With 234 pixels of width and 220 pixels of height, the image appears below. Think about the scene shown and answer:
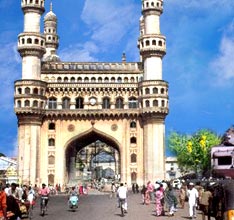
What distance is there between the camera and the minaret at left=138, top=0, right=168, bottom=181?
60562 mm

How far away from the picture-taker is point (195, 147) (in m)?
68.8

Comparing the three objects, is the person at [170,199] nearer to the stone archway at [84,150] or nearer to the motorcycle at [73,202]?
the motorcycle at [73,202]

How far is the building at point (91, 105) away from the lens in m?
61.1

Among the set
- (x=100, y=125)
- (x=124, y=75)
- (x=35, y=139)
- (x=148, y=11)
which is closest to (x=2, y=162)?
(x=35, y=139)

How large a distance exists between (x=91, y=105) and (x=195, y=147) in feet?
49.1

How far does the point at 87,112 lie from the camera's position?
63.9m

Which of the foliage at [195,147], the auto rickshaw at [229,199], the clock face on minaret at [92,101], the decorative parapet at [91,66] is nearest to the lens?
the auto rickshaw at [229,199]

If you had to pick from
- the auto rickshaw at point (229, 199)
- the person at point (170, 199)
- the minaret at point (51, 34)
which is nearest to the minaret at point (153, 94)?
the minaret at point (51, 34)

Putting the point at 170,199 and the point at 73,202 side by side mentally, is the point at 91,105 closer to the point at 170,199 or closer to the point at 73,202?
the point at 73,202

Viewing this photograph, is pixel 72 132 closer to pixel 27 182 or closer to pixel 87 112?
pixel 87 112

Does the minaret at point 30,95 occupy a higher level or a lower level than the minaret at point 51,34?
lower

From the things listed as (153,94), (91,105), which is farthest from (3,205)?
(91,105)

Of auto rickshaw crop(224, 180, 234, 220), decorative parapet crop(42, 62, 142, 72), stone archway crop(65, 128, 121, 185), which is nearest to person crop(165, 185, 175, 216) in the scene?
auto rickshaw crop(224, 180, 234, 220)

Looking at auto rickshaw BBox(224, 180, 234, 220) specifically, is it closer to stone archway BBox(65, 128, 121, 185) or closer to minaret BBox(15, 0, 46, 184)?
minaret BBox(15, 0, 46, 184)
